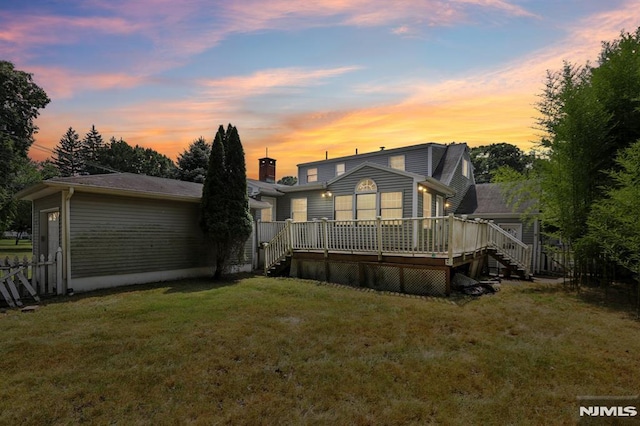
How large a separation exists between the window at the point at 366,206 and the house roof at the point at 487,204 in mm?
5528

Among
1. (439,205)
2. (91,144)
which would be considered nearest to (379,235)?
(439,205)

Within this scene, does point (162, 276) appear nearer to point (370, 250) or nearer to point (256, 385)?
point (370, 250)

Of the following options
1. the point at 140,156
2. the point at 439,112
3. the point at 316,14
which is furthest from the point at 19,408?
the point at 140,156

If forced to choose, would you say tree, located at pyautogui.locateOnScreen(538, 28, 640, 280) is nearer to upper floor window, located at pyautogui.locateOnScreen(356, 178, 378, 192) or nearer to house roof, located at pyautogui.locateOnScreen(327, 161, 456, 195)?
house roof, located at pyautogui.locateOnScreen(327, 161, 456, 195)

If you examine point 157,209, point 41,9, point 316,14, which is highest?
point 316,14

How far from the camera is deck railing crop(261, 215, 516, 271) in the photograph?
699 centimetres

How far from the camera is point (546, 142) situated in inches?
320

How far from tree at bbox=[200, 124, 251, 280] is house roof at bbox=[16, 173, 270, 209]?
84 centimetres

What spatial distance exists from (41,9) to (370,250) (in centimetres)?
917

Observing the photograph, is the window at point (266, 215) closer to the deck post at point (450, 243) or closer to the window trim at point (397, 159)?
the window trim at point (397, 159)

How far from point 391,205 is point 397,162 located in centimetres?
439

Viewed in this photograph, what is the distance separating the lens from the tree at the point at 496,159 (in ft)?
116

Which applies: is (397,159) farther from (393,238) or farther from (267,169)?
(267,169)

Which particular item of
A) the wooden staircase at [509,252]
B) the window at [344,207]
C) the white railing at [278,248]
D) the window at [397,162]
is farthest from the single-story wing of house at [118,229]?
the window at [397,162]
